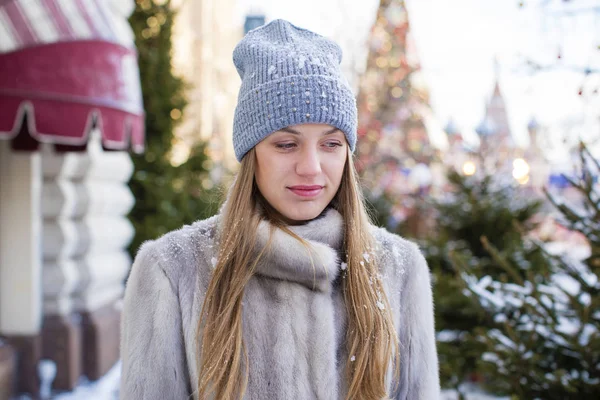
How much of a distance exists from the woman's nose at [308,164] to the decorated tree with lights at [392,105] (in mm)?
9839

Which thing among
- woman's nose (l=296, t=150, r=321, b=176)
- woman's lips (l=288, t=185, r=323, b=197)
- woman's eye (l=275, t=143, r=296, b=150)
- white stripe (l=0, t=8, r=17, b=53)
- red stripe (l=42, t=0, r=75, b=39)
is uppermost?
red stripe (l=42, t=0, r=75, b=39)

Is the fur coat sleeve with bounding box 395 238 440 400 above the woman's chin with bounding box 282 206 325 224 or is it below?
below

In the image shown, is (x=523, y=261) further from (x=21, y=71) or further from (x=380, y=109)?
(x=380, y=109)

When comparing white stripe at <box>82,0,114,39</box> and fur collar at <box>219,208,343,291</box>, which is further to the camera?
white stripe at <box>82,0,114,39</box>

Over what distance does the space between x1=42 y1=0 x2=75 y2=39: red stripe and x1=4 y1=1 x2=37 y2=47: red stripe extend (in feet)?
0.66

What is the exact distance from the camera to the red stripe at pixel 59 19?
13.1 feet

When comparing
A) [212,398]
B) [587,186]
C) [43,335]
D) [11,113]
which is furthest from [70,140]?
[587,186]

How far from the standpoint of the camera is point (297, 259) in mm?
1858

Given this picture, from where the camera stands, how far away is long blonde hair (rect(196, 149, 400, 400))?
171cm

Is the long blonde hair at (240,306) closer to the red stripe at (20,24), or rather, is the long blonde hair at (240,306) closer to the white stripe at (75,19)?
the red stripe at (20,24)

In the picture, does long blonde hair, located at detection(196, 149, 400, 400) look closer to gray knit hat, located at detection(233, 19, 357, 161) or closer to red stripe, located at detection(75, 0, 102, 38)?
gray knit hat, located at detection(233, 19, 357, 161)

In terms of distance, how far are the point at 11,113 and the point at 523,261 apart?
14.0 feet

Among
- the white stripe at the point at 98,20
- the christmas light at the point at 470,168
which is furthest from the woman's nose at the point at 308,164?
the christmas light at the point at 470,168

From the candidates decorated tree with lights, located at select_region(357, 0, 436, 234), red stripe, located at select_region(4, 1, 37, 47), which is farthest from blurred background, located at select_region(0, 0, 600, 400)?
decorated tree with lights, located at select_region(357, 0, 436, 234)
